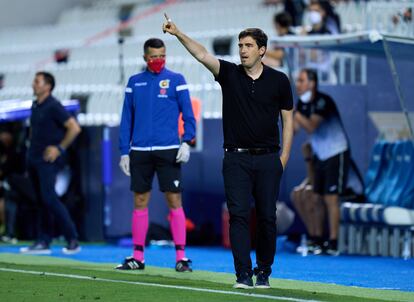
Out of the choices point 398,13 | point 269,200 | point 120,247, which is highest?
point 398,13

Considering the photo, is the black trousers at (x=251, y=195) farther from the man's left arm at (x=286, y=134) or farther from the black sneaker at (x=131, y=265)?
the black sneaker at (x=131, y=265)

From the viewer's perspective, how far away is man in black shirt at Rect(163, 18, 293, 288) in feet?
32.1

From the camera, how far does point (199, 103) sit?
17734mm

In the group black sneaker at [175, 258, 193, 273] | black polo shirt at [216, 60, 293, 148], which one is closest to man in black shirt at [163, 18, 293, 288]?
black polo shirt at [216, 60, 293, 148]

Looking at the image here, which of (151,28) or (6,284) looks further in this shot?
(151,28)

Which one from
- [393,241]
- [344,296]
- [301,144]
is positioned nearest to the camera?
[344,296]

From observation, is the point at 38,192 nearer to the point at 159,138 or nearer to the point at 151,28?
the point at 159,138

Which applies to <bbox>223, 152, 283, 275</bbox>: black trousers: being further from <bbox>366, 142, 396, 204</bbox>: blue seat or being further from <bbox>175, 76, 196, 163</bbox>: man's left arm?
<bbox>366, 142, 396, 204</bbox>: blue seat

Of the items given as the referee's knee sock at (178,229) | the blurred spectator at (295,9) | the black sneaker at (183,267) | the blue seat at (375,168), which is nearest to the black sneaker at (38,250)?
the referee's knee sock at (178,229)

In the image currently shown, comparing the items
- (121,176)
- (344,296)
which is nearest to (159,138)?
(344,296)

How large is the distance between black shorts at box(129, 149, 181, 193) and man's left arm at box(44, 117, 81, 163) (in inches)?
125

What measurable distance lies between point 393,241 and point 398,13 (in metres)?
2.82

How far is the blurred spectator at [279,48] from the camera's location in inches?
683

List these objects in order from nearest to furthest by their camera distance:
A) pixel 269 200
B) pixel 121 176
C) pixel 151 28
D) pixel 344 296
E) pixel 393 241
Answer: pixel 344 296 → pixel 269 200 → pixel 393 241 → pixel 121 176 → pixel 151 28
